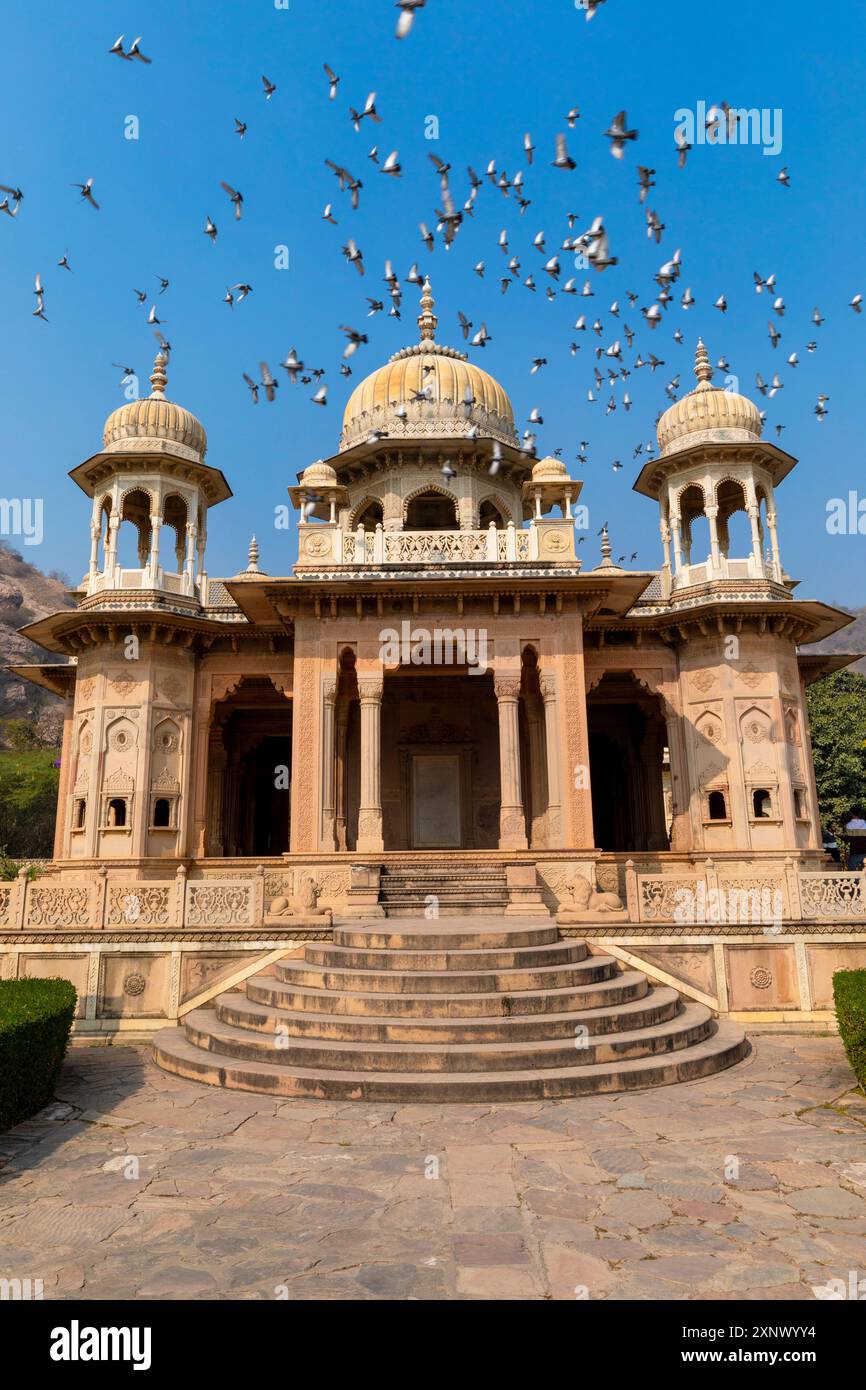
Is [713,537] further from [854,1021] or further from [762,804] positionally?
[854,1021]

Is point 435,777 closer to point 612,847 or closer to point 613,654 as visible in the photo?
point 613,654

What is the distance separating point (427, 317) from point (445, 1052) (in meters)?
21.4

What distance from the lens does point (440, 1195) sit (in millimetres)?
5539

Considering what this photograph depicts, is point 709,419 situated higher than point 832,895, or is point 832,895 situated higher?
point 709,419

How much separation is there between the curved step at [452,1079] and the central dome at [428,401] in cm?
1588

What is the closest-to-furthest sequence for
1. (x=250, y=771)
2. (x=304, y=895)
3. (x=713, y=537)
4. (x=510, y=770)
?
(x=304, y=895) → (x=510, y=770) → (x=713, y=537) → (x=250, y=771)

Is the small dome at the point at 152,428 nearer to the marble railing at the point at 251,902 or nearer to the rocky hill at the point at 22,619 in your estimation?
the marble railing at the point at 251,902

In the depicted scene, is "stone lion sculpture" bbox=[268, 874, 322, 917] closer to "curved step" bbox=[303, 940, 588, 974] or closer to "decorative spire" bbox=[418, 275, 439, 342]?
"curved step" bbox=[303, 940, 588, 974]

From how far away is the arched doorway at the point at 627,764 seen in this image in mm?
21375

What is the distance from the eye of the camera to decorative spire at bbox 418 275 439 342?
24.0 meters

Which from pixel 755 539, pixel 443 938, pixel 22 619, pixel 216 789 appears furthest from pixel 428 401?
pixel 22 619

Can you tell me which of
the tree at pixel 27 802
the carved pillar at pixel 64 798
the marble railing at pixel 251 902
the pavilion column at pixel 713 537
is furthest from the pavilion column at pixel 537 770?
the tree at pixel 27 802
